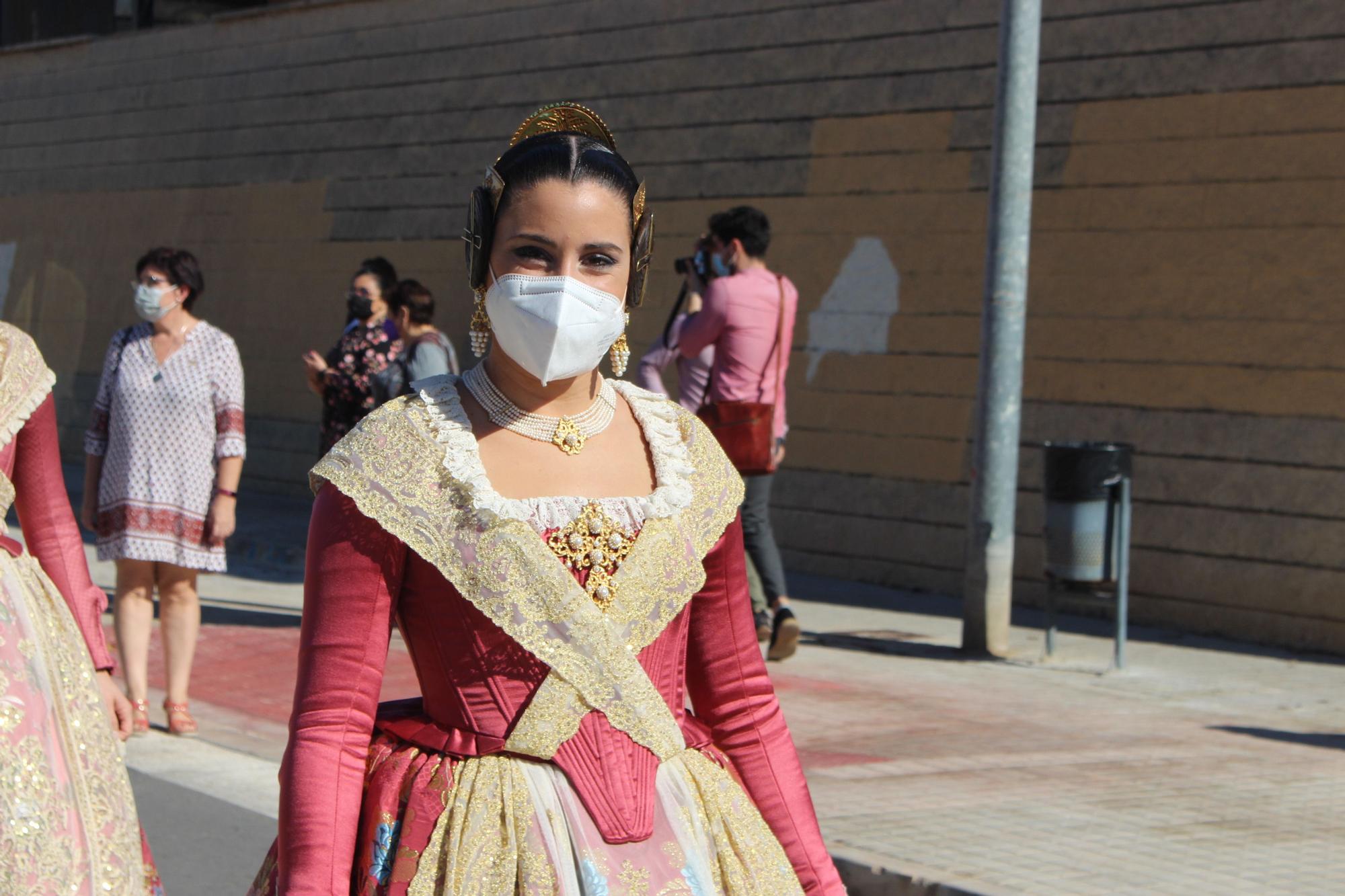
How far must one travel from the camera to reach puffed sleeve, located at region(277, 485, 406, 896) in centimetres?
Answer: 222

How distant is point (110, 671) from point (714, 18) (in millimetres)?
9952

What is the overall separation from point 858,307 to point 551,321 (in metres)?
9.69

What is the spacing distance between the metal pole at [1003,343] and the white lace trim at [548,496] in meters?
6.81

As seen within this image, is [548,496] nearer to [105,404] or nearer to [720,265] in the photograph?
[105,404]

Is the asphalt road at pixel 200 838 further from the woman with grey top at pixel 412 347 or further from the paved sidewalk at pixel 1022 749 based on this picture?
the woman with grey top at pixel 412 347

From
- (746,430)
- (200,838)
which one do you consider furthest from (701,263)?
(200,838)

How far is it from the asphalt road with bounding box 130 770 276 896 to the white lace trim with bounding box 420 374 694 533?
10.5 ft

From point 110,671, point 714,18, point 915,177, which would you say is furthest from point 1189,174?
point 110,671

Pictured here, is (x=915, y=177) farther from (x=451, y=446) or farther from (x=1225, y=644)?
(x=451, y=446)

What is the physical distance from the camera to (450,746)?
7.53ft

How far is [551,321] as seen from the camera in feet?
7.70

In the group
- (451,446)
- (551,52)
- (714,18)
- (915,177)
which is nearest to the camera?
(451,446)

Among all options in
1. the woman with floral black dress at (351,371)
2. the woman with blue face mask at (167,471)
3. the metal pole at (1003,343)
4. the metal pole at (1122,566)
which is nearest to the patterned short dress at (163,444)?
the woman with blue face mask at (167,471)

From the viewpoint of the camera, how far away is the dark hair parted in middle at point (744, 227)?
8922 millimetres
